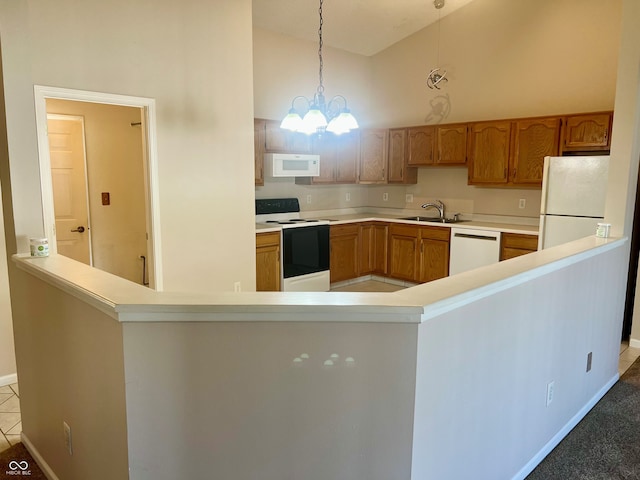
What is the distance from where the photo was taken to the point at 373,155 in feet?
20.4

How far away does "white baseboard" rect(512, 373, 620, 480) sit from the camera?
2258 millimetres

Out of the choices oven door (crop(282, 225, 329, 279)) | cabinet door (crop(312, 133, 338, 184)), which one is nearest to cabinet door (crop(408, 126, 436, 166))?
cabinet door (crop(312, 133, 338, 184))

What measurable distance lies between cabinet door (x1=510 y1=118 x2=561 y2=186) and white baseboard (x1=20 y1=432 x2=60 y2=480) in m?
4.76

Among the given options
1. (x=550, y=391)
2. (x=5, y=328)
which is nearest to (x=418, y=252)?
(x=550, y=391)

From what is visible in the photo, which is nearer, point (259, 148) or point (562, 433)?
point (562, 433)

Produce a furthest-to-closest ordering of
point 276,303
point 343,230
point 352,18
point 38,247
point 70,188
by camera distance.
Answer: point 343,230 < point 352,18 < point 70,188 < point 38,247 < point 276,303

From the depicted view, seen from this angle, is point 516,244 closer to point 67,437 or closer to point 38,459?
Result: point 67,437

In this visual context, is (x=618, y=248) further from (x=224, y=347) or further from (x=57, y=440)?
(x=57, y=440)

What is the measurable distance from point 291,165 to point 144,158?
206 centimetres

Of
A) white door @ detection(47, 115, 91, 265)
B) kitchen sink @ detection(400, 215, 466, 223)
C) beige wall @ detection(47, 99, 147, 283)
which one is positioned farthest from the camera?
kitchen sink @ detection(400, 215, 466, 223)

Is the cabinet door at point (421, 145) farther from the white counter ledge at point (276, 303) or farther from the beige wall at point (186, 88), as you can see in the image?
the white counter ledge at point (276, 303)

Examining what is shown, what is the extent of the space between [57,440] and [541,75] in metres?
5.42

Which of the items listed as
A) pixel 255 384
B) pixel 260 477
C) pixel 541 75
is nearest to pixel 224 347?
pixel 255 384

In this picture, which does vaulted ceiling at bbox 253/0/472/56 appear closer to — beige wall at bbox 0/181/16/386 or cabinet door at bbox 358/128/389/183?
cabinet door at bbox 358/128/389/183
